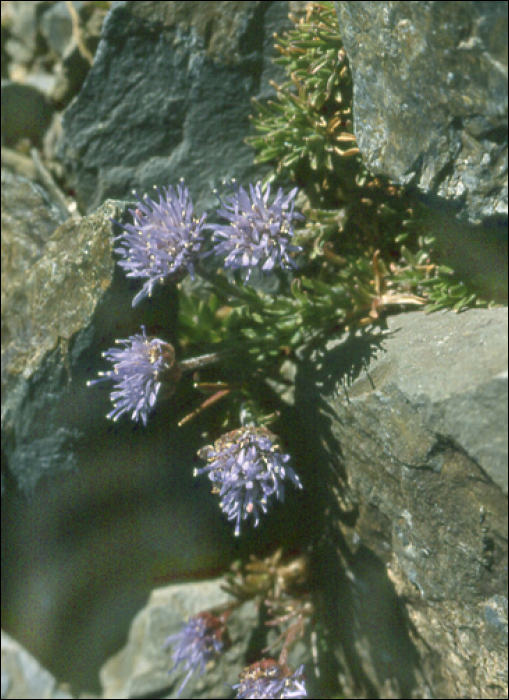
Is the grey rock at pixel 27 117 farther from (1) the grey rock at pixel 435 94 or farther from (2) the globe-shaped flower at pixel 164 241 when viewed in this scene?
(1) the grey rock at pixel 435 94

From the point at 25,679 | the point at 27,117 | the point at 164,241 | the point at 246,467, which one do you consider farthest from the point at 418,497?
the point at 27,117

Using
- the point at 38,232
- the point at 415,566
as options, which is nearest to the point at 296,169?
the point at 38,232

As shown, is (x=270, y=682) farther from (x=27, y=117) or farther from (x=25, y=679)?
(x=27, y=117)

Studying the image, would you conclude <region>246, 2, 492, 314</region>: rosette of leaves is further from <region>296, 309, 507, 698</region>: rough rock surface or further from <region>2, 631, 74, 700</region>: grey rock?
<region>2, 631, 74, 700</region>: grey rock

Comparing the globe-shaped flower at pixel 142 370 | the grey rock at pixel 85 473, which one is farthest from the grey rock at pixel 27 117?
the globe-shaped flower at pixel 142 370

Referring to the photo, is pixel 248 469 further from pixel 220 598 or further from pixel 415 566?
pixel 220 598

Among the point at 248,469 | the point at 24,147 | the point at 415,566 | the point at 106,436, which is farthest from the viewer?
the point at 24,147
